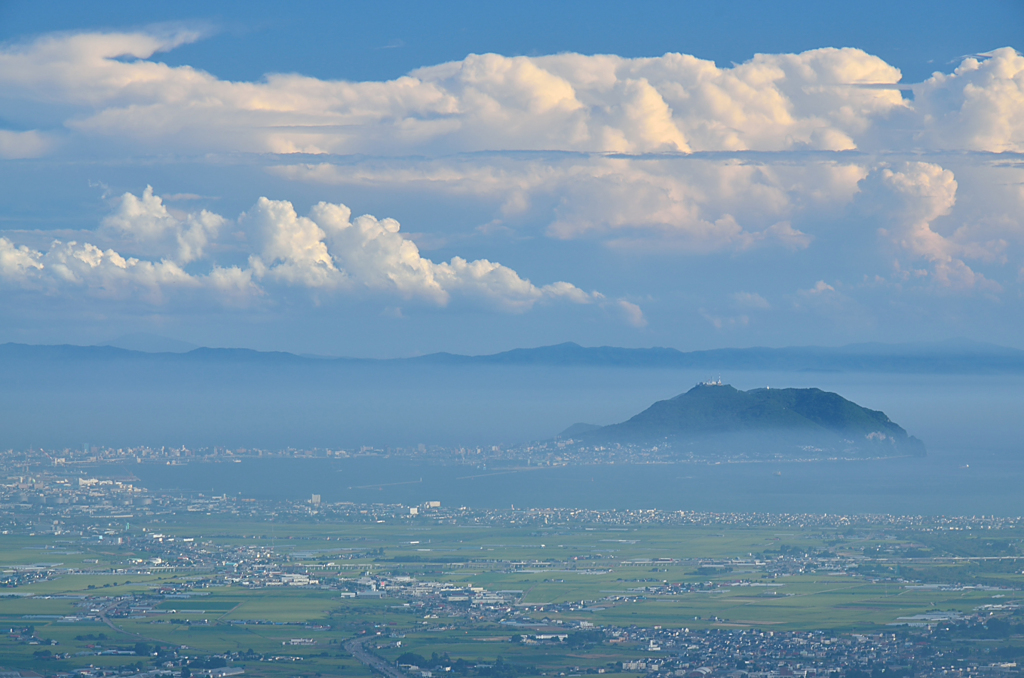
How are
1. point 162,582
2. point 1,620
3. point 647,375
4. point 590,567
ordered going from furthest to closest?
point 647,375 < point 590,567 < point 162,582 < point 1,620

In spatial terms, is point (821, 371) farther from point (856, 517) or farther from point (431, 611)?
point (431, 611)

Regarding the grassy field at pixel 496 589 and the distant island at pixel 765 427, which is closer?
the grassy field at pixel 496 589

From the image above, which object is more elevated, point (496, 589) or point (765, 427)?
Answer: point (765, 427)

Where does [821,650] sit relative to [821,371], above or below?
below

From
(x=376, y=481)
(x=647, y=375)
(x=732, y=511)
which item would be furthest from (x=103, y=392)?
(x=732, y=511)

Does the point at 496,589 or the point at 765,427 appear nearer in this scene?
the point at 496,589

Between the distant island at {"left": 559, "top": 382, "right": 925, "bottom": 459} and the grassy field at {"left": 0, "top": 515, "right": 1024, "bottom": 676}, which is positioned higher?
the distant island at {"left": 559, "top": 382, "right": 925, "bottom": 459}

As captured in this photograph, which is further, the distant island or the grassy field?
the distant island

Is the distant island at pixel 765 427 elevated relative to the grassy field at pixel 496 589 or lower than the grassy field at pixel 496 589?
elevated
